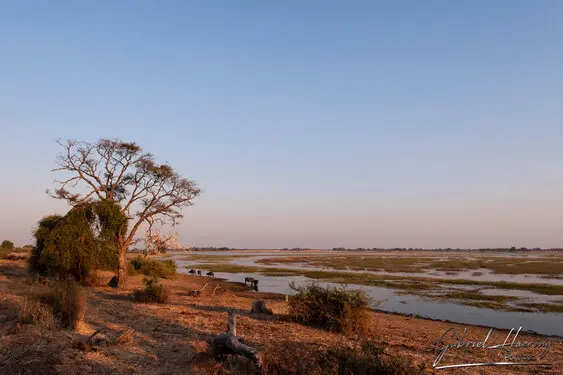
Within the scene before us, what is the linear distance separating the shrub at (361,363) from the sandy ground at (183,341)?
1.48ft

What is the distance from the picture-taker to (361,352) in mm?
7711

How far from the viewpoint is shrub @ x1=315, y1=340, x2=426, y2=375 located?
7113 millimetres

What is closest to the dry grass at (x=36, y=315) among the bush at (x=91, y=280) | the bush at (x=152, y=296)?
the bush at (x=152, y=296)

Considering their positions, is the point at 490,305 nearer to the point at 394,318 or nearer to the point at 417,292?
the point at 417,292

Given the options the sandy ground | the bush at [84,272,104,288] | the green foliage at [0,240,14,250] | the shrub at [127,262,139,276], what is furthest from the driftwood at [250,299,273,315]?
the green foliage at [0,240,14,250]

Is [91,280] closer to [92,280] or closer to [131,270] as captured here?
[92,280]

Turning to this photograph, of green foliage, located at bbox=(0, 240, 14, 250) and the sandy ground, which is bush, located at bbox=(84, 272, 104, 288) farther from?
green foliage, located at bbox=(0, 240, 14, 250)

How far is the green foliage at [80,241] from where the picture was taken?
21625 mm

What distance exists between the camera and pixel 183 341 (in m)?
10.3

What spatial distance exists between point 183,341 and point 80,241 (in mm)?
14491

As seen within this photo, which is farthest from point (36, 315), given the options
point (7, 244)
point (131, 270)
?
point (7, 244)

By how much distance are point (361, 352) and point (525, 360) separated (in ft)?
20.8

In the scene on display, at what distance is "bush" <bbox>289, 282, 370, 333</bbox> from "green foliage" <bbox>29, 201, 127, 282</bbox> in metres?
13.0

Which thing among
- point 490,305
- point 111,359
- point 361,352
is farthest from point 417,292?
point 111,359
